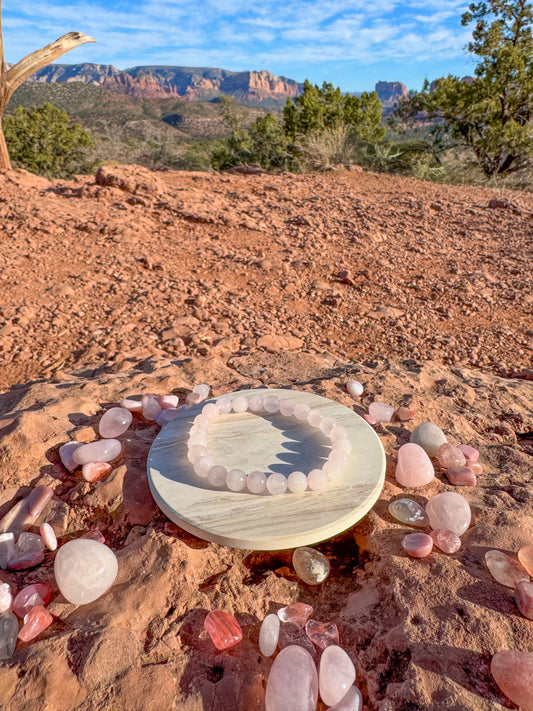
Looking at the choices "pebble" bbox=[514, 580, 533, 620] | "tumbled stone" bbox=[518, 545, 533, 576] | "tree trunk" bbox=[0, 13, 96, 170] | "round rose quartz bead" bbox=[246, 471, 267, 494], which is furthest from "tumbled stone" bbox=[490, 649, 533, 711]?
"tree trunk" bbox=[0, 13, 96, 170]

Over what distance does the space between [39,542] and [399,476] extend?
1.20 meters

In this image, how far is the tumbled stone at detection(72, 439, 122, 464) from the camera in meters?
1.56

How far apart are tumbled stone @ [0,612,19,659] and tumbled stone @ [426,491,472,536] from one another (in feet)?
3.91

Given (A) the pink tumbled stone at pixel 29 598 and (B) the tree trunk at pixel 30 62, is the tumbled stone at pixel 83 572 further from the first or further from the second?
(B) the tree trunk at pixel 30 62

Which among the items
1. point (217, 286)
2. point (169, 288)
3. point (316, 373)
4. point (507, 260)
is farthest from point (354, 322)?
point (507, 260)

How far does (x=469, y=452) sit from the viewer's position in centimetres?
169

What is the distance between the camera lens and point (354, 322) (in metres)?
3.07

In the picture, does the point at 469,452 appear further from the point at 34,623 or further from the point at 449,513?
the point at 34,623

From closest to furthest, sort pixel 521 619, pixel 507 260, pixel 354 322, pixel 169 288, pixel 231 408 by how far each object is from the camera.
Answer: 1. pixel 521 619
2. pixel 231 408
3. pixel 354 322
4. pixel 169 288
5. pixel 507 260

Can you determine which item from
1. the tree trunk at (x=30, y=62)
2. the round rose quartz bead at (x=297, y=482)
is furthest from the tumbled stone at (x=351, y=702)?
the tree trunk at (x=30, y=62)

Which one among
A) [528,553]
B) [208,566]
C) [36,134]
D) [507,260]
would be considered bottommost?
[208,566]

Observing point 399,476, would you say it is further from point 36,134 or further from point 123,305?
point 36,134

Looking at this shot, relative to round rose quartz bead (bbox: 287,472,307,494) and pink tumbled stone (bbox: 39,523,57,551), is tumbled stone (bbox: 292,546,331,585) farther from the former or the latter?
pink tumbled stone (bbox: 39,523,57,551)

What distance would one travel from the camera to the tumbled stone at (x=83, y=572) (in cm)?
113
